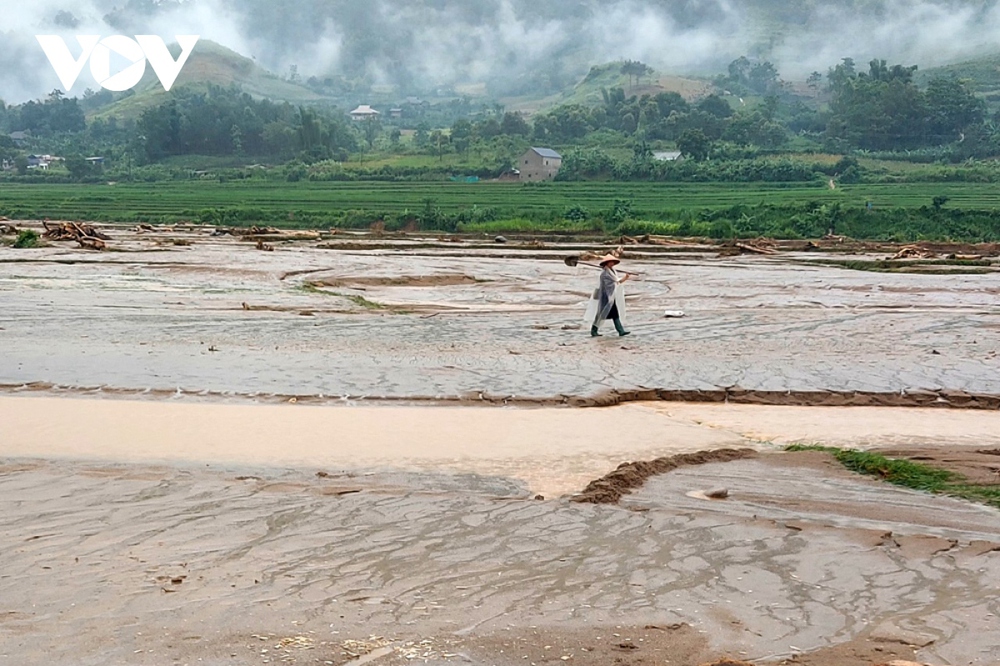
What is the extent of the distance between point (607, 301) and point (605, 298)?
5cm

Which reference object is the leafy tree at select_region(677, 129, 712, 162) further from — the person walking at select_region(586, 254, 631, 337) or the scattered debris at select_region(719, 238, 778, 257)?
the person walking at select_region(586, 254, 631, 337)

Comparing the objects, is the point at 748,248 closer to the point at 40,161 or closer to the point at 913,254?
the point at 913,254

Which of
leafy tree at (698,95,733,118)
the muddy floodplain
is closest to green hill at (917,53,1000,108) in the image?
leafy tree at (698,95,733,118)

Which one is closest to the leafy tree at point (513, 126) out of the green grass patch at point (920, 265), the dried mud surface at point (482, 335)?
the green grass patch at point (920, 265)

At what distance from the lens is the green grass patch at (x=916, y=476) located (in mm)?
7535

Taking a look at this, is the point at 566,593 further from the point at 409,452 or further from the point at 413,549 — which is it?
the point at 409,452

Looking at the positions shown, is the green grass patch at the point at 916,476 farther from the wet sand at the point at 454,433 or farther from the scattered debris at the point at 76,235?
the scattered debris at the point at 76,235

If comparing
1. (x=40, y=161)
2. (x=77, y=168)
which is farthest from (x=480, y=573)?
(x=40, y=161)

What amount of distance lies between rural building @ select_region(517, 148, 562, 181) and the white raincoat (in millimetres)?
60362

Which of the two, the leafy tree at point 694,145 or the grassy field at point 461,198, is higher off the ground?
the leafy tree at point 694,145

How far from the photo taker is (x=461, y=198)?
61125 mm

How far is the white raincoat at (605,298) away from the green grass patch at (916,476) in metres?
6.65

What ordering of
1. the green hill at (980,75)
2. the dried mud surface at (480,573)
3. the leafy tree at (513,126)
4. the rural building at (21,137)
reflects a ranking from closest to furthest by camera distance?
the dried mud surface at (480,573), the leafy tree at (513,126), the green hill at (980,75), the rural building at (21,137)

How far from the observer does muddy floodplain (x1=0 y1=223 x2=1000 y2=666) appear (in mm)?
5125
